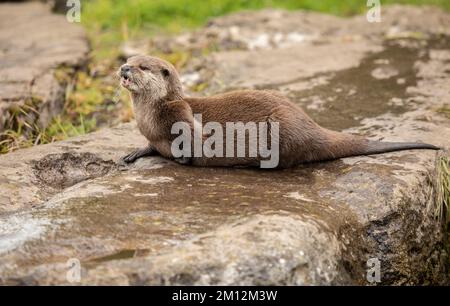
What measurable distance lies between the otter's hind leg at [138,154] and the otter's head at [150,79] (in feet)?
0.87

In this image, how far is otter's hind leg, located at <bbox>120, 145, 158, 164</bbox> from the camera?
3.59m

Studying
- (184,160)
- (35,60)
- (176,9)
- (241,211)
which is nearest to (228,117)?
(184,160)

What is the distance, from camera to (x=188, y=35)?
6523 millimetres

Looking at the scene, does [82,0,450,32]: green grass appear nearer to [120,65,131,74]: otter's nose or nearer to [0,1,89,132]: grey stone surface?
[0,1,89,132]: grey stone surface

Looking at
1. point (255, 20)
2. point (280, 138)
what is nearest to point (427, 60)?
point (255, 20)

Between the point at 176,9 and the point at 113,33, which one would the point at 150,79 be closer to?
the point at 113,33

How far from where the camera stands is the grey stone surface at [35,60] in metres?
Answer: 4.58

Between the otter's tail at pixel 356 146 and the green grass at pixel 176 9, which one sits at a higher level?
the green grass at pixel 176 9

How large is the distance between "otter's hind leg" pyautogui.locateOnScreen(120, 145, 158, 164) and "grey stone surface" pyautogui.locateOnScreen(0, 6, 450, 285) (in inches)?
2.8

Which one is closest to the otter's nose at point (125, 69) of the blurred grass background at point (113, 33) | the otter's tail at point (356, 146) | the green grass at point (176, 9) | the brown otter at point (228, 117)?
the brown otter at point (228, 117)

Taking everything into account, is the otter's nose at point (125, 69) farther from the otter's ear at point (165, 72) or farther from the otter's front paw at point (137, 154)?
the otter's front paw at point (137, 154)

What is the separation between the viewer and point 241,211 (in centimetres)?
273

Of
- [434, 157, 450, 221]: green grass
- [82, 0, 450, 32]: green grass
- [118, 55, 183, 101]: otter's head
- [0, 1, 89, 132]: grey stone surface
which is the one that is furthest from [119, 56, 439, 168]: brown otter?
[82, 0, 450, 32]: green grass

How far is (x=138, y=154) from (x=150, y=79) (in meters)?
0.39
